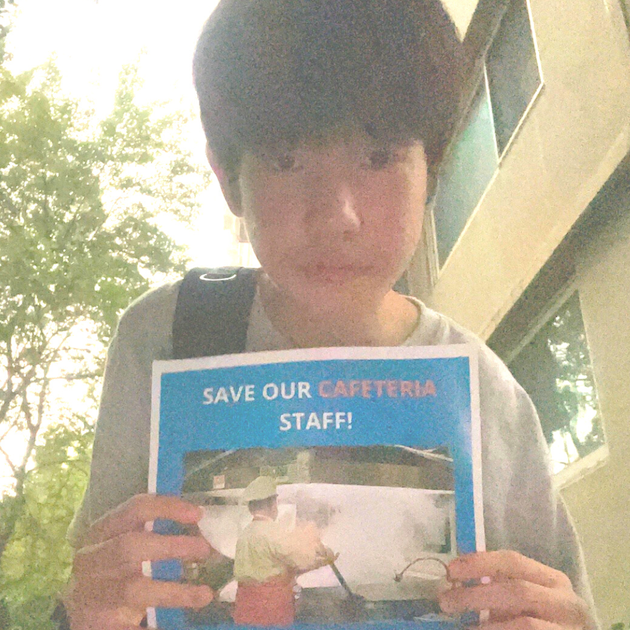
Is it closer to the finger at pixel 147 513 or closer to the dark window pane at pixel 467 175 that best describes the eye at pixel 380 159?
the dark window pane at pixel 467 175

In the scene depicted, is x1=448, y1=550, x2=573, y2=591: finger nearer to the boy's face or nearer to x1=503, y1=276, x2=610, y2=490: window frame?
x1=503, y1=276, x2=610, y2=490: window frame

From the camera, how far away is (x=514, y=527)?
473 millimetres

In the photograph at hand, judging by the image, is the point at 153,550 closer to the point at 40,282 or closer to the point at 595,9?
the point at 40,282

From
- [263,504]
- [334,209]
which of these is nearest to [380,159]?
[334,209]

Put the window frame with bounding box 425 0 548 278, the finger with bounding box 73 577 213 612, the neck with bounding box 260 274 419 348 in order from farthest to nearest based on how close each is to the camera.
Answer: the window frame with bounding box 425 0 548 278 < the neck with bounding box 260 274 419 348 < the finger with bounding box 73 577 213 612

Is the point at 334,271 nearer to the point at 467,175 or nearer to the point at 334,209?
the point at 334,209

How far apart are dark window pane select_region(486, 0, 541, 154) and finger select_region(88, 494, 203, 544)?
0.62 m

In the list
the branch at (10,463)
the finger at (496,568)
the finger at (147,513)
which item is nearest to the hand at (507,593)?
the finger at (496,568)

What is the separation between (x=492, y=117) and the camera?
75 cm

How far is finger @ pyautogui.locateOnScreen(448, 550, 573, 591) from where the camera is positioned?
1.38 ft

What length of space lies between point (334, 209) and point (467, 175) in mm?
342

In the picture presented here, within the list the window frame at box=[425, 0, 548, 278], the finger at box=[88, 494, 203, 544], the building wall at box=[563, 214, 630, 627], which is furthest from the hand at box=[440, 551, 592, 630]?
the window frame at box=[425, 0, 548, 278]

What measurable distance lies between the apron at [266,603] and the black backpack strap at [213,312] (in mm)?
188

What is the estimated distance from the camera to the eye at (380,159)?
1.62 feet
